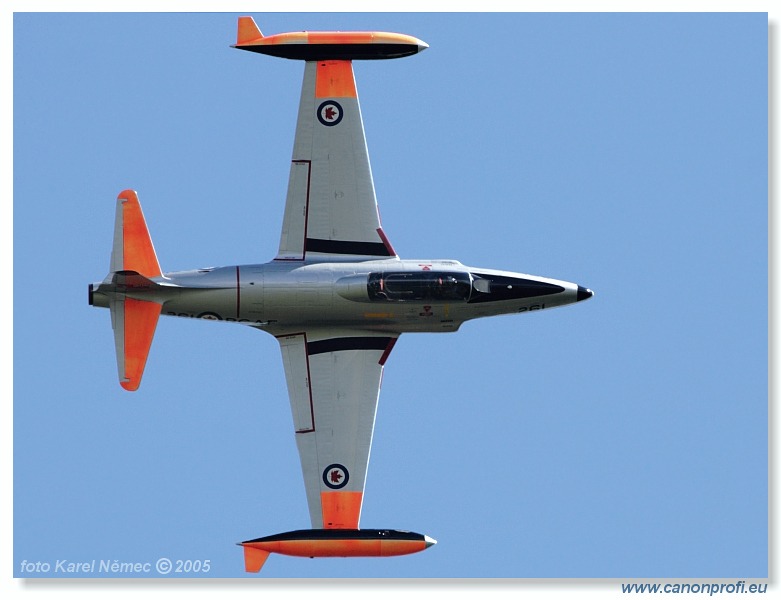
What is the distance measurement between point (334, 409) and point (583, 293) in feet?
18.1

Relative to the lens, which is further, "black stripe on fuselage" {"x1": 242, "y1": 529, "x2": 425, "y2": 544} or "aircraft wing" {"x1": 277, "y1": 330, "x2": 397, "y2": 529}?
"aircraft wing" {"x1": 277, "y1": 330, "x2": 397, "y2": 529}

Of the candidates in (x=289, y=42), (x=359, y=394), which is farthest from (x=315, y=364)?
(x=289, y=42)

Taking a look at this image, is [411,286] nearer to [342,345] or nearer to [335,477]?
[342,345]

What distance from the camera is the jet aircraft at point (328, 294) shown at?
3422cm

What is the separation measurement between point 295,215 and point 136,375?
14.8 feet

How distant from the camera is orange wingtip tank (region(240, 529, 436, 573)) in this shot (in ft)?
112

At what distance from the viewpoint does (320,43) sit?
3534 cm

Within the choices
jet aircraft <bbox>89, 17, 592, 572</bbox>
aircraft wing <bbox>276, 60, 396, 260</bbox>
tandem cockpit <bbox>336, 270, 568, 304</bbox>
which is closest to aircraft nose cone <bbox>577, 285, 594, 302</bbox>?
jet aircraft <bbox>89, 17, 592, 572</bbox>

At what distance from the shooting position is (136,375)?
34.2 metres

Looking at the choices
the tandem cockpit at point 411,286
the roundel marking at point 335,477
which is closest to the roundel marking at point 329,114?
the tandem cockpit at point 411,286

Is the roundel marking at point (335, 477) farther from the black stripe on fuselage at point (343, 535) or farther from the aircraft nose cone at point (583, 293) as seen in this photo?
the aircraft nose cone at point (583, 293)

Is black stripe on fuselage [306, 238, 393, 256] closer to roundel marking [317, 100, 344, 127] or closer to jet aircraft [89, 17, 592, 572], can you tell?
jet aircraft [89, 17, 592, 572]

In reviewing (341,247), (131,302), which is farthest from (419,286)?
(131,302)

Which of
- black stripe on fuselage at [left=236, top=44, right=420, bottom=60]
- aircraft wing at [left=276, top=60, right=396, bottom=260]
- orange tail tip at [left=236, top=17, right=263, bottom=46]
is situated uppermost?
orange tail tip at [left=236, top=17, right=263, bottom=46]
